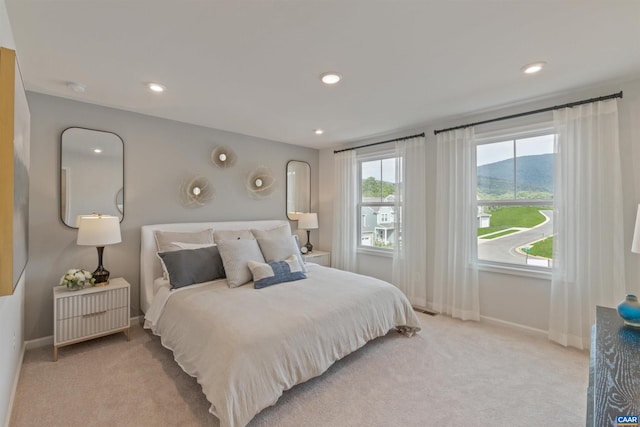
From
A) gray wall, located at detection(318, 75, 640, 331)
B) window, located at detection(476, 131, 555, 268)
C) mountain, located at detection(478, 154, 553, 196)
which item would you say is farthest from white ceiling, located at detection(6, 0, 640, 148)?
mountain, located at detection(478, 154, 553, 196)

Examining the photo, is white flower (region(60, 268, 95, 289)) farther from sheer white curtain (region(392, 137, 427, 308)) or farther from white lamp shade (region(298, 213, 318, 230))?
sheer white curtain (region(392, 137, 427, 308))

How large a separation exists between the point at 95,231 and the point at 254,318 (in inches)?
71.4

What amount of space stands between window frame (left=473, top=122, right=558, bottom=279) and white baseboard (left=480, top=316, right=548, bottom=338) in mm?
556

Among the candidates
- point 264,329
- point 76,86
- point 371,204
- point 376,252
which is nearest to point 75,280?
point 76,86

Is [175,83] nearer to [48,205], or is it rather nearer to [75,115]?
[75,115]

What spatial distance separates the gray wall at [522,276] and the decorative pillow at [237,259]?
2184mm

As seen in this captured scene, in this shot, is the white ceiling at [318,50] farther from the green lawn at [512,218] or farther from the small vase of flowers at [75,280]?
the small vase of flowers at [75,280]

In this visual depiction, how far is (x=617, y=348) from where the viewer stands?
132cm

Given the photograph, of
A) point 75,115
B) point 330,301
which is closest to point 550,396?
point 330,301

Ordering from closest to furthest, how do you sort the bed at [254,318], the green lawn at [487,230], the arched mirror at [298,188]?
the bed at [254,318] < the green lawn at [487,230] < the arched mirror at [298,188]

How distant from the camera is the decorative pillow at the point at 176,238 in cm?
300

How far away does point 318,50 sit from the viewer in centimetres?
197

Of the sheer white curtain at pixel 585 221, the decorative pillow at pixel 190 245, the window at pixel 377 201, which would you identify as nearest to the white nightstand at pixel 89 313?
the decorative pillow at pixel 190 245

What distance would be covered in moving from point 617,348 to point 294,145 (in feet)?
14.3
